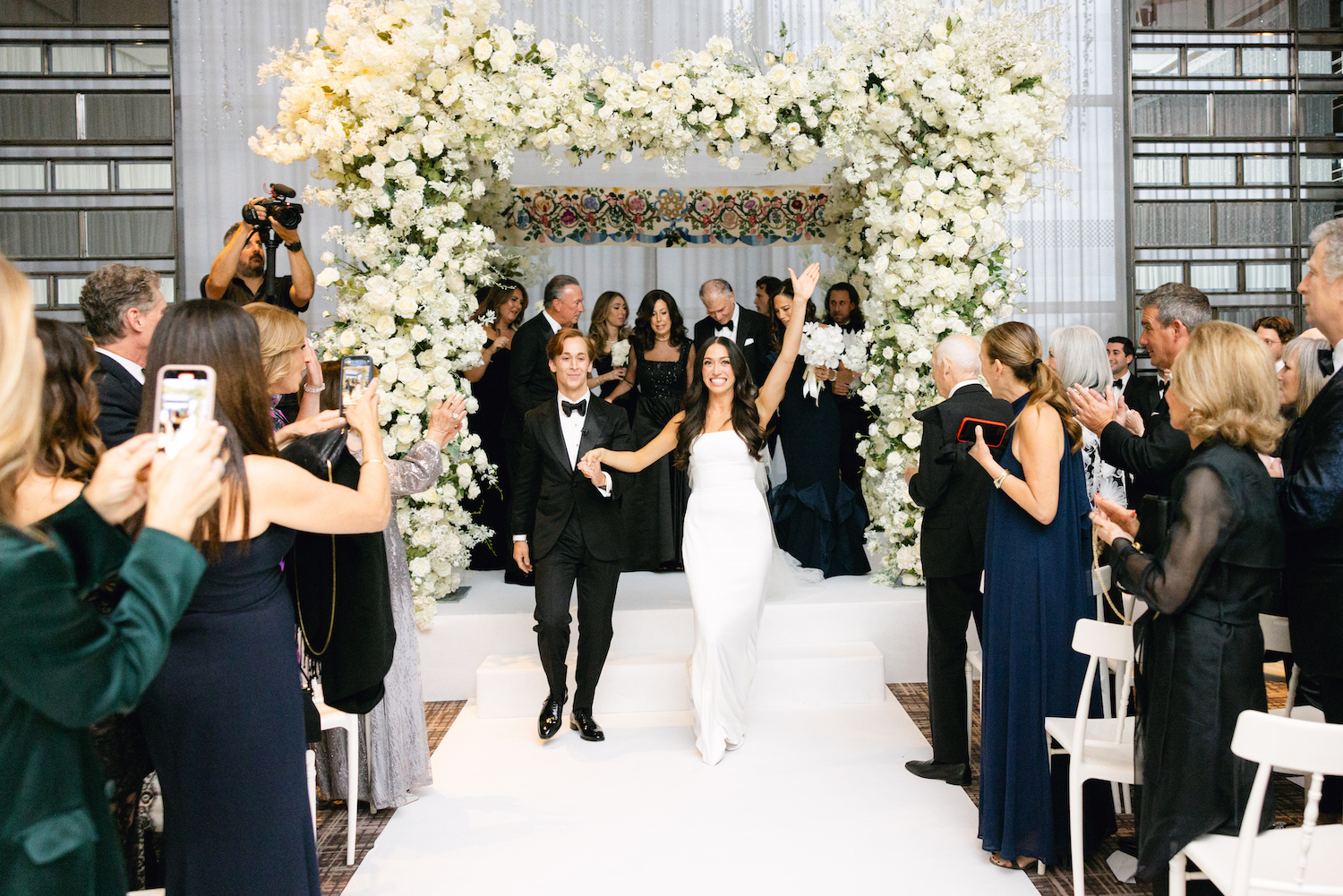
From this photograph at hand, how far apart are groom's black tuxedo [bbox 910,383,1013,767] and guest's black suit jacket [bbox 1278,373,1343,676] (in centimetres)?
114

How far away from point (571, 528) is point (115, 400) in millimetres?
2038

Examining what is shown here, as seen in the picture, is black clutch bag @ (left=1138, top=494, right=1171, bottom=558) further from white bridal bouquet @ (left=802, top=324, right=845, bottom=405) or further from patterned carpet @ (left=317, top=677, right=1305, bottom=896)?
white bridal bouquet @ (left=802, top=324, right=845, bottom=405)

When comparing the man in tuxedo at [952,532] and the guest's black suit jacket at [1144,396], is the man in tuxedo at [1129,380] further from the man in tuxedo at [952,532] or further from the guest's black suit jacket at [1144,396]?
the man in tuxedo at [952,532]

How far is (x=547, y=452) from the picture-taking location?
4.61m

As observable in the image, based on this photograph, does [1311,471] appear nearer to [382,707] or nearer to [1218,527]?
[1218,527]

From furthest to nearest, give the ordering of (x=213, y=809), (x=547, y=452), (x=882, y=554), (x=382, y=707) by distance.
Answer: (x=882, y=554), (x=547, y=452), (x=382, y=707), (x=213, y=809)

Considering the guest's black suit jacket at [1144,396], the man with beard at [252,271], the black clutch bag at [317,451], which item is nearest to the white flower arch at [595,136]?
the man with beard at [252,271]

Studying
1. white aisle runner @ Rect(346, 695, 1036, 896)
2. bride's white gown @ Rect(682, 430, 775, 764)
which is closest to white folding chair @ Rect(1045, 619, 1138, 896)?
white aisle runner @ Rect(346, 695, 1036, 896)

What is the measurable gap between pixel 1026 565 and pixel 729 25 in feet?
19.0

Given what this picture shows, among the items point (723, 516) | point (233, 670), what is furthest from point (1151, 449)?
point (233, 670)

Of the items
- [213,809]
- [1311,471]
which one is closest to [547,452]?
[213,809]

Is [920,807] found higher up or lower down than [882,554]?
lower down

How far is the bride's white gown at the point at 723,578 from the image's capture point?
Answer: 172 inches

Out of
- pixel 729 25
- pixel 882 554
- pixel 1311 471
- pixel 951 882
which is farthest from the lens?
pixel 729 25
